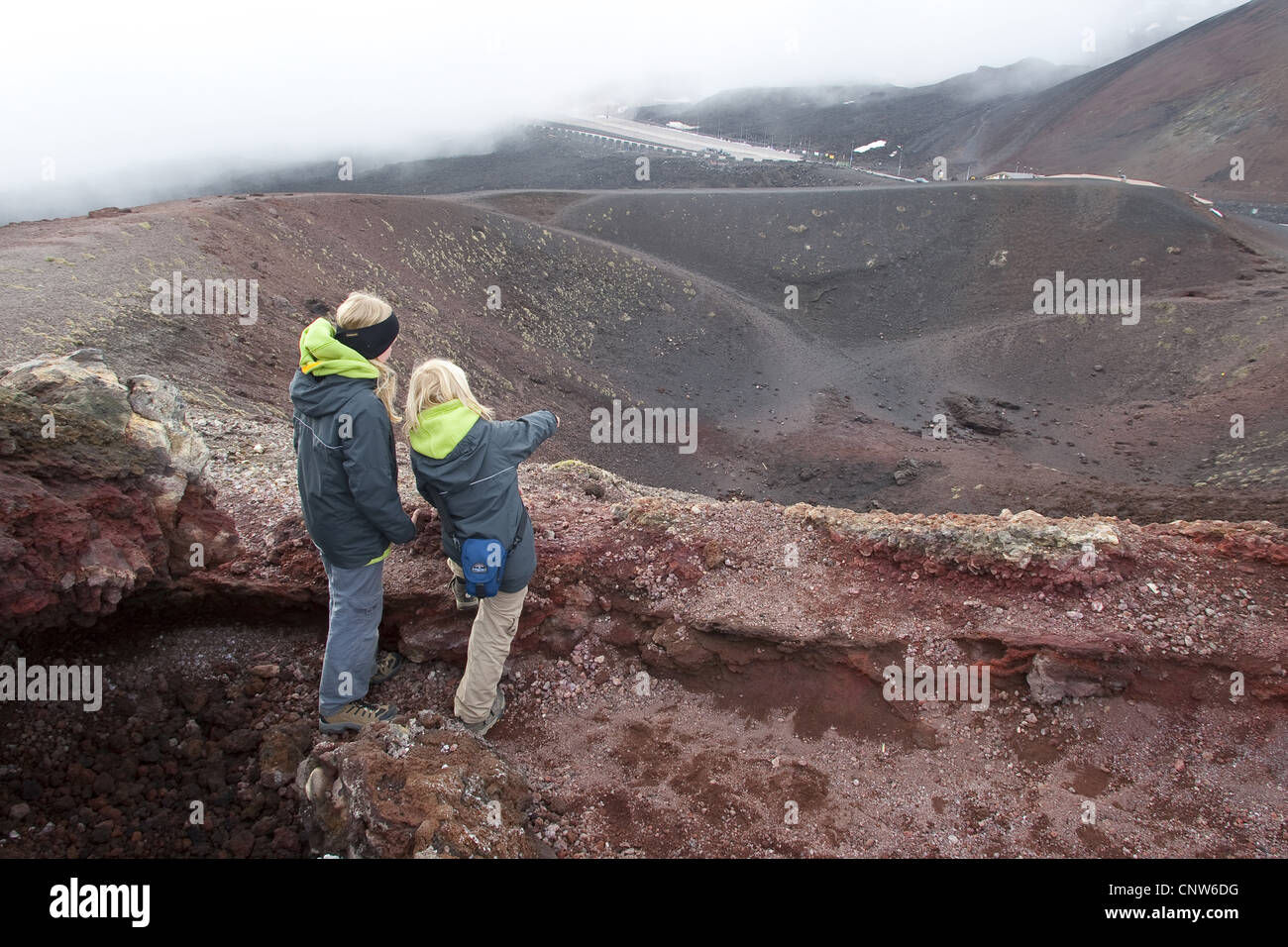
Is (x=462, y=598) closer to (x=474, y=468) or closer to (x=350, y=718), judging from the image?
(x=350, y=718)

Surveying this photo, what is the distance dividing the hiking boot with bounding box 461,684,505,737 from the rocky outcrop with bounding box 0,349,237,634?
6.17ft

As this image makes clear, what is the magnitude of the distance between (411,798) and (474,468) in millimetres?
1570

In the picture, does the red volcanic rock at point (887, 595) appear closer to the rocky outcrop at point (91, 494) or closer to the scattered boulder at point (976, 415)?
the rocky outcrop at point (91, 494)

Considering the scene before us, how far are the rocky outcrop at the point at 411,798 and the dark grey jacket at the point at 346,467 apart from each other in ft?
3.34

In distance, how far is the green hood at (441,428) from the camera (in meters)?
3.65

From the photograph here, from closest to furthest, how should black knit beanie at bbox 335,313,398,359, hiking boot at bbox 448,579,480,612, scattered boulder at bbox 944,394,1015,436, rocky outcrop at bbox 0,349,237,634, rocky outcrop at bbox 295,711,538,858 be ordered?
1. rocky outcrop at bbox 295,711,538,858
2. rocky outcrop at bbox 0,349,237,634
3. black knit beanie at bbox 335,313,398,359
4. hiking boot at bbox 448,579,480,612
5. scattered boulder at bbox 944,394,1015,436

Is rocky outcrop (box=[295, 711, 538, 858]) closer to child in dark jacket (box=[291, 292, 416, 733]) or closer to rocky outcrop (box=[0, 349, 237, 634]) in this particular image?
child in dark jacket (box=[291, 292, 416, 733])

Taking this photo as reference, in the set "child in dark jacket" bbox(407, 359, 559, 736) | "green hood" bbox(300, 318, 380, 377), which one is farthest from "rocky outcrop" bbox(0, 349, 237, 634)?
"child in dark jacket" bbox(407, 359, 559, 736)

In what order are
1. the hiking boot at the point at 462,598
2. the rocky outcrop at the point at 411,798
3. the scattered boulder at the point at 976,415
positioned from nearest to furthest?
the rocky outcrop at the point at 411,798
the hiking boot at the point at 462,598
the scattered boulder at the point at 976,415

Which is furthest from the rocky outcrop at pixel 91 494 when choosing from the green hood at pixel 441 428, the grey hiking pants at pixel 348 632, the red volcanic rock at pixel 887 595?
the green hood at pixel 441 428

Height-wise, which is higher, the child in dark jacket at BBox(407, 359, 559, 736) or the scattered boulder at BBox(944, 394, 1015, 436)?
the child in dark jacket at BBox(407, 359, 559, 736)

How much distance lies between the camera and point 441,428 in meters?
3.65

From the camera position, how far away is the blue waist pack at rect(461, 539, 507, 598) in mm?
Result: 3811

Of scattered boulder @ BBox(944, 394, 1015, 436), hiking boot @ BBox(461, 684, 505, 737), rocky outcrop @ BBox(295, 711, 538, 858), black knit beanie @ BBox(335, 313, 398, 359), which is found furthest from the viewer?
scattered boulder @ BBox(944, 394, 1015, 436)
